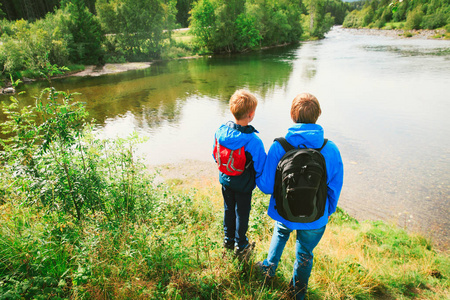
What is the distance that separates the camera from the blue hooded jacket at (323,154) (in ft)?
7.50

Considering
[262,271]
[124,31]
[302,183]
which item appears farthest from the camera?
[124,31]

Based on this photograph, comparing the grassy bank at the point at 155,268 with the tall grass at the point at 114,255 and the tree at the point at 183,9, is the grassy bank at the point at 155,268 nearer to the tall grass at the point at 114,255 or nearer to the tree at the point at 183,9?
the tall grass at the point at 114,255

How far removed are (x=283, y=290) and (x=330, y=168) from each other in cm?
148

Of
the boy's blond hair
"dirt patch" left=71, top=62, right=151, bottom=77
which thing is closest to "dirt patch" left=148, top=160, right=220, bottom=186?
the boy's blond hair

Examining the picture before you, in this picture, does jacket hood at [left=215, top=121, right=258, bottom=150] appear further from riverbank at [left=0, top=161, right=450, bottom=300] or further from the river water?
the river water

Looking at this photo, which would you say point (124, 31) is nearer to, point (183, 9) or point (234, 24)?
point (234, 24)

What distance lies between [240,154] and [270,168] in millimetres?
351

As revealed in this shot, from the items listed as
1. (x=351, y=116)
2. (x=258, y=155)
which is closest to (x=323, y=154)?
(x=258, y=155)

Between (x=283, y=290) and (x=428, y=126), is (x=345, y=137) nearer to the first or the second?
(x=428, y=126)

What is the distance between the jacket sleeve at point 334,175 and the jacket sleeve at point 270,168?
470 millimetres

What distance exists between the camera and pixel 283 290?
276 cm

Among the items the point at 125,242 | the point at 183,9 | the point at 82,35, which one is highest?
the point at 183,9

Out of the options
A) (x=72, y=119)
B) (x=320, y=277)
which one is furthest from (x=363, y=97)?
(x=72, y=119)

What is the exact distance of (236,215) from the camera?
9.80ft
